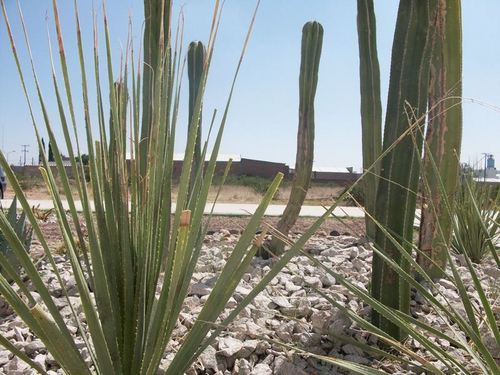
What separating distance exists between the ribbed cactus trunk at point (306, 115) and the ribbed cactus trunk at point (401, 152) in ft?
6.27

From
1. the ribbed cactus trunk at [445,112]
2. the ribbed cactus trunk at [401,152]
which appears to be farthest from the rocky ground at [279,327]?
the ribbed cactus trunk at [445,112]

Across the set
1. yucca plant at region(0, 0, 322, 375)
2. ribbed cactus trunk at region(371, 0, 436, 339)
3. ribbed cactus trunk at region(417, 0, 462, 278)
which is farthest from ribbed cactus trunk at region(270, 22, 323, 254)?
yucca plant at region(0, 0, 322, 375)

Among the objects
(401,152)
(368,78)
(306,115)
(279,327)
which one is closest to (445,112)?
(401,152)

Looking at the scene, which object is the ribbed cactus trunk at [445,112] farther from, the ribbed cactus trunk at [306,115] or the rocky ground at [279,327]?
the ribbed cactus trunk at [306,115]

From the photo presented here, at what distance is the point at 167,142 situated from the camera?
4.45 feet

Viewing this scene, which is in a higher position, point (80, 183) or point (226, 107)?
point (226, 107)

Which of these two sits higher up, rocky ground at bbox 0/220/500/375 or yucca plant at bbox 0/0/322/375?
yucca plant at bbox 0/0/322/375

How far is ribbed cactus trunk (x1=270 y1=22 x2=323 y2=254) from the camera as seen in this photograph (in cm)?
432

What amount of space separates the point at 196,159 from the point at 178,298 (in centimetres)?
325

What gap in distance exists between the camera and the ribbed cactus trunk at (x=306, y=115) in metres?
4.32

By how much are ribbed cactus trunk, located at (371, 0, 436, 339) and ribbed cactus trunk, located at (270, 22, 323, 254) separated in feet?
6.27

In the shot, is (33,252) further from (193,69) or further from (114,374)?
(114,374)

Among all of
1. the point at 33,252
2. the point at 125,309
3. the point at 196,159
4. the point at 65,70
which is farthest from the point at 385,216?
the point at 33,252

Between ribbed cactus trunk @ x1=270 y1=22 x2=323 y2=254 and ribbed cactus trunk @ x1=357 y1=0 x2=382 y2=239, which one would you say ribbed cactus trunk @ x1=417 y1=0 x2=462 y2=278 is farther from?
ribbed cactus trunk @ x1=270 y1=22 x2=323 y2=254
